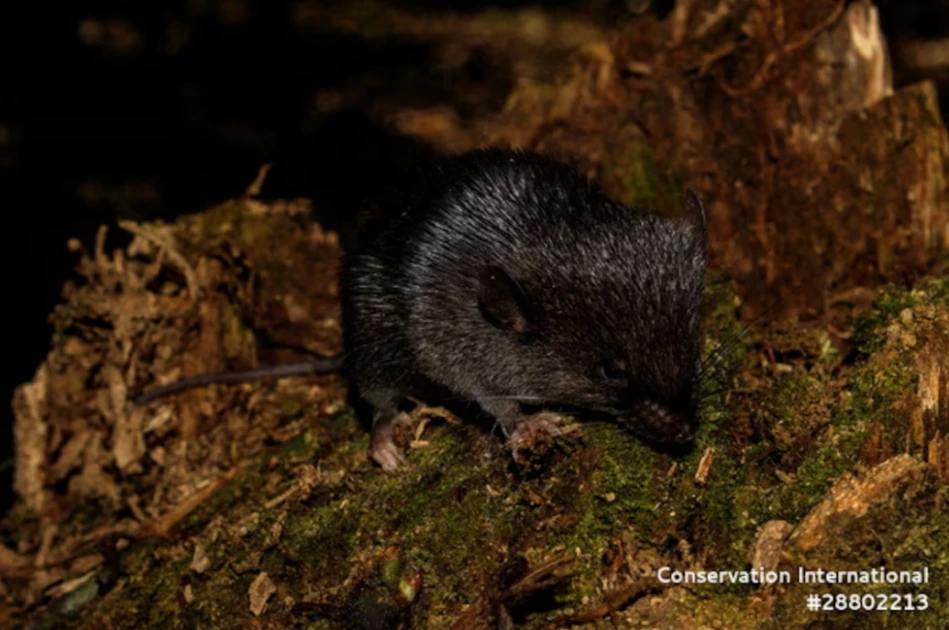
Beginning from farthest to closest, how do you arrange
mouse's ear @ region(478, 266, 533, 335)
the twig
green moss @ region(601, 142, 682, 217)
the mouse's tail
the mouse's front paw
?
the twig < green moss @ region(601, 142, 682, 217) < the mouse's tail < mouse's ear @ region(478, 266, 533, 335) < the mouse's front paw

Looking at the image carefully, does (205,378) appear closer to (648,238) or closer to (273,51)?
(648,238)

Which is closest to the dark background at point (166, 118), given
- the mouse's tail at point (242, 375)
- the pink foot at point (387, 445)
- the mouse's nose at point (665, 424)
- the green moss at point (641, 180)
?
the green moss at point (641, 180)

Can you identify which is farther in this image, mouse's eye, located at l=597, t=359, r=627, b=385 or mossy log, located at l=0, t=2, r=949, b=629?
mouse's eye, located at l=597, t=359, r=627, b=385

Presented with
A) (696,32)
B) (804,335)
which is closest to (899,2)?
(696,32)

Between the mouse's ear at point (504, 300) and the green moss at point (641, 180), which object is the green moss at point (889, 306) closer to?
the mouse's ear at point (504, 300)

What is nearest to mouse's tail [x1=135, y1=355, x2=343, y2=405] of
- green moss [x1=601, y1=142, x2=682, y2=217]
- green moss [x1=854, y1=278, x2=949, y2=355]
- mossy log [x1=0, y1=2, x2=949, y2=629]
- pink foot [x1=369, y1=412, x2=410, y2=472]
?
mossy log [x1=0, y1=2, x2=949, y2=629]

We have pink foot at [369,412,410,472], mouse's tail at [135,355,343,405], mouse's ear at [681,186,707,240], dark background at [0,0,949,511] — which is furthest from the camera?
dark background at [0,0,949,511]

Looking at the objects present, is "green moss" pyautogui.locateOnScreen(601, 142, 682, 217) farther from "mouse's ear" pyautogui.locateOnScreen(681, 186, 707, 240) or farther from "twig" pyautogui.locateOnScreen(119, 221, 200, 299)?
"twig" pyautogui.locateOnScreen(119, 221, 200, 299)
